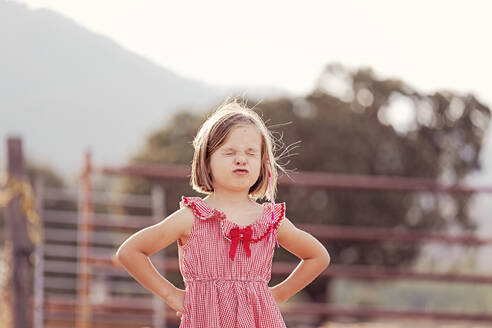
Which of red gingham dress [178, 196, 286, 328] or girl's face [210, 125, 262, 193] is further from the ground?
girl's face [210, 125, 262, 193]

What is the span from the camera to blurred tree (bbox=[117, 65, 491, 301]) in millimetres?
14594

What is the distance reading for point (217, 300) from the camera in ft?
6.81

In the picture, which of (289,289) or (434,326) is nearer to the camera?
(289,289)

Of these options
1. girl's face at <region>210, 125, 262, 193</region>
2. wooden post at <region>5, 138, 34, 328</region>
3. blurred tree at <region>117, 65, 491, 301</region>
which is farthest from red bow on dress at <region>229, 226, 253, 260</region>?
blurred tree at <region>117, 65, 491, 301</region>

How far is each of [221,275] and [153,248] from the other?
169 millimetres

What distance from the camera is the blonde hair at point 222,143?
6.99 feet

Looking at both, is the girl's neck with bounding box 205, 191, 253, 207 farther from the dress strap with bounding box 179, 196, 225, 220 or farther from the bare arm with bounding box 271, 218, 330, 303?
the bare arm with bounding box 271, 218, 330, 303

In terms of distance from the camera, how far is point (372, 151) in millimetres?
15602

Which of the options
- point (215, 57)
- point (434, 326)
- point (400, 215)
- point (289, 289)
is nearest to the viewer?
point (289, 289)

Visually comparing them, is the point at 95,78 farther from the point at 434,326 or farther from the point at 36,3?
the point at 434,326

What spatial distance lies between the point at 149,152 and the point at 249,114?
594 inches

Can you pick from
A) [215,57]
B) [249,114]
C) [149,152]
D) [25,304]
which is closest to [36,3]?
[249,114]

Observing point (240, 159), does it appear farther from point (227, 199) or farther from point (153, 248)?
point (153, 248)

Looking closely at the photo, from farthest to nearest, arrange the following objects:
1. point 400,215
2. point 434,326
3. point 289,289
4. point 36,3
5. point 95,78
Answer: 1. point 400,215
2. point 434,326
3. point 95,78
4. point 36,3
5. point 289,289
